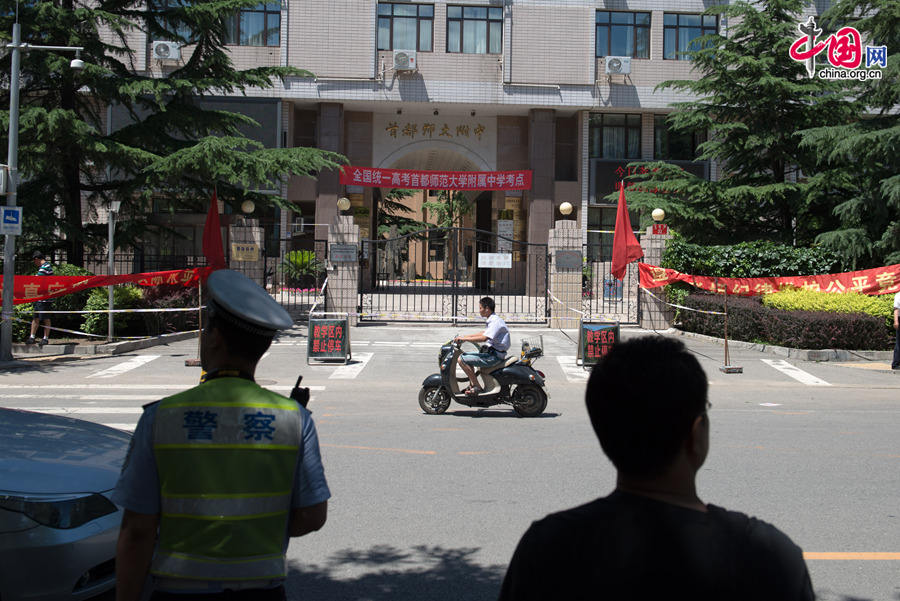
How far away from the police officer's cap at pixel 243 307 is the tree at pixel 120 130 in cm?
1722

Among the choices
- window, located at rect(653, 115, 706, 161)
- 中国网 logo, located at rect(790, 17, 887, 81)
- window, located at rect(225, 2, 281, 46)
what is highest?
window, located at rect(225, 2, 281, 46)

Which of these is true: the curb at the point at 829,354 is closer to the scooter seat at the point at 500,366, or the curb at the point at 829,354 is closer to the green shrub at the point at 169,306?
the scooter seat at the point at 500,366

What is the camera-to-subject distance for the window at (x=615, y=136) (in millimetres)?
32531

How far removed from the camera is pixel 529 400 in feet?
34.0

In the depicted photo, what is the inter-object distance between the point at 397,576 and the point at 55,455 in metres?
2.07

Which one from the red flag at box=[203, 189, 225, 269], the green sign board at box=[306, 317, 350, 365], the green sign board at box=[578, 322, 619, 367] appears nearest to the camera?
the green sign board at box=[578, 322, 619, 367]

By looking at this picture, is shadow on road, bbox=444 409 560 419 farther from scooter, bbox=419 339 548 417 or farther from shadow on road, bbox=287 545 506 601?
shadow on road, bbox=287 545 506 601

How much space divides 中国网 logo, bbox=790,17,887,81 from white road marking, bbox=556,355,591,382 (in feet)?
41.0

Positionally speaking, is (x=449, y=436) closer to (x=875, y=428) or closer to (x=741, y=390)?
(x=875, y=428)

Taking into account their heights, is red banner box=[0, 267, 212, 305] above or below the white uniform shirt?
above

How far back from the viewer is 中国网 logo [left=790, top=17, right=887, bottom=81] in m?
22.3

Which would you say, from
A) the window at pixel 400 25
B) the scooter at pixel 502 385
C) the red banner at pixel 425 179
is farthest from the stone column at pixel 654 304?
the window at pixel 400 25

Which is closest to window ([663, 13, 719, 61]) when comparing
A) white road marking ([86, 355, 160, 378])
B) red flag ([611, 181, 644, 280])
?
red flag ([611, 181, 644, 280])

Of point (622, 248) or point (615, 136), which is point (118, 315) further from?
point (615, 136)
